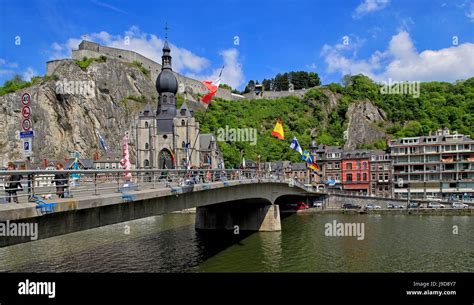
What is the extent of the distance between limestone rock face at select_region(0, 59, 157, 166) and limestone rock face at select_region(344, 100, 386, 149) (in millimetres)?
64707

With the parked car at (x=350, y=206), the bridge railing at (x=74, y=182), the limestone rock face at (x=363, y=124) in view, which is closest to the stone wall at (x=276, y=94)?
the limestone rock face at (x=363, y=124)

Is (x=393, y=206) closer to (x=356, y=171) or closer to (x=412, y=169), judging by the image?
→ (x=412, y=169)

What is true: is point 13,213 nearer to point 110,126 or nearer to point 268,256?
point 268,256

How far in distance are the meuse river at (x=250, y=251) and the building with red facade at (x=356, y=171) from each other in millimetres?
37656

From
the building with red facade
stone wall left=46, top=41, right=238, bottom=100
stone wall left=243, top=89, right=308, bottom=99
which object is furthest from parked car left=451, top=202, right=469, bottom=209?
stone wall left=243, top=89, right=308, bottom=99

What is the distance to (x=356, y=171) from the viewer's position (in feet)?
273

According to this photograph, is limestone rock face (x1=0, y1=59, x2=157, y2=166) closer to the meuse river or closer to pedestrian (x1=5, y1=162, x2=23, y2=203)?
the meuse river

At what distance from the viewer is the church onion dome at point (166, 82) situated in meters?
98.3

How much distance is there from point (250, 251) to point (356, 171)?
187ft

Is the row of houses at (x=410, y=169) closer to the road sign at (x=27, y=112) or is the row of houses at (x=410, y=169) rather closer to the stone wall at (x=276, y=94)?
the road sign at (x=27, y=112)

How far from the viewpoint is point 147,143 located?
9969cm

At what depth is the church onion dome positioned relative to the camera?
98.3 meters

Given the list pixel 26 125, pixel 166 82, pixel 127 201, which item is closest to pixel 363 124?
pixel 166 82
